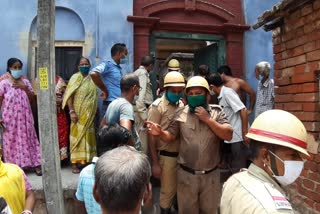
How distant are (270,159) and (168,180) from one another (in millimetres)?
2237

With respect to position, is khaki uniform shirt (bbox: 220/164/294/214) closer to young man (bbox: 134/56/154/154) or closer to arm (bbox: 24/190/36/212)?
arm (bbox: 24/190/36/212)

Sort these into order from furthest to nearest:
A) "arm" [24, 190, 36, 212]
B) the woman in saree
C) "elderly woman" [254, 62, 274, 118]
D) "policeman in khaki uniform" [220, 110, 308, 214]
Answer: "elderly woman" [254, 62, 274, 118] < the woman in saree < "arm" [24, 190, 36, 212] < "policeman in khaki uniform" [220, 110, 308, 214]

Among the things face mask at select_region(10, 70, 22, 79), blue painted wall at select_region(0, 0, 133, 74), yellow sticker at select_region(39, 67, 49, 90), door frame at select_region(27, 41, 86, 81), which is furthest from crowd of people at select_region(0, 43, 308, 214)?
blue painted wall at select_region(0, 0, 133, 74)

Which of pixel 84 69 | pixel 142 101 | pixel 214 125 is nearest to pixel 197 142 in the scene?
pixel 214 125

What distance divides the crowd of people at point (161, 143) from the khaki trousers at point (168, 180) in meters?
0.01

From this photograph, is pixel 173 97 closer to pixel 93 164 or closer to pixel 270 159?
pixel 93 164

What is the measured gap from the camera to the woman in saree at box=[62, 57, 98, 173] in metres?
4.93

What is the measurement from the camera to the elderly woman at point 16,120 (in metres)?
4.77

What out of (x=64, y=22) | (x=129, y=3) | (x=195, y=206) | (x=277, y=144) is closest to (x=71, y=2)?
(x=64, y=22)

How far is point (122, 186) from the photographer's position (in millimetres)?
1402

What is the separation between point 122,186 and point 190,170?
7.41ft

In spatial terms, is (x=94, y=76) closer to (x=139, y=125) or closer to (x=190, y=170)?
(x=139, y=125)

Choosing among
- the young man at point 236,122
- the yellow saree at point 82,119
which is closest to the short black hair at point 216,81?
the young man at point 236,122

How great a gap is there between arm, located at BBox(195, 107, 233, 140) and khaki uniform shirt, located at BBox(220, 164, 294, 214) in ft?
5.56
